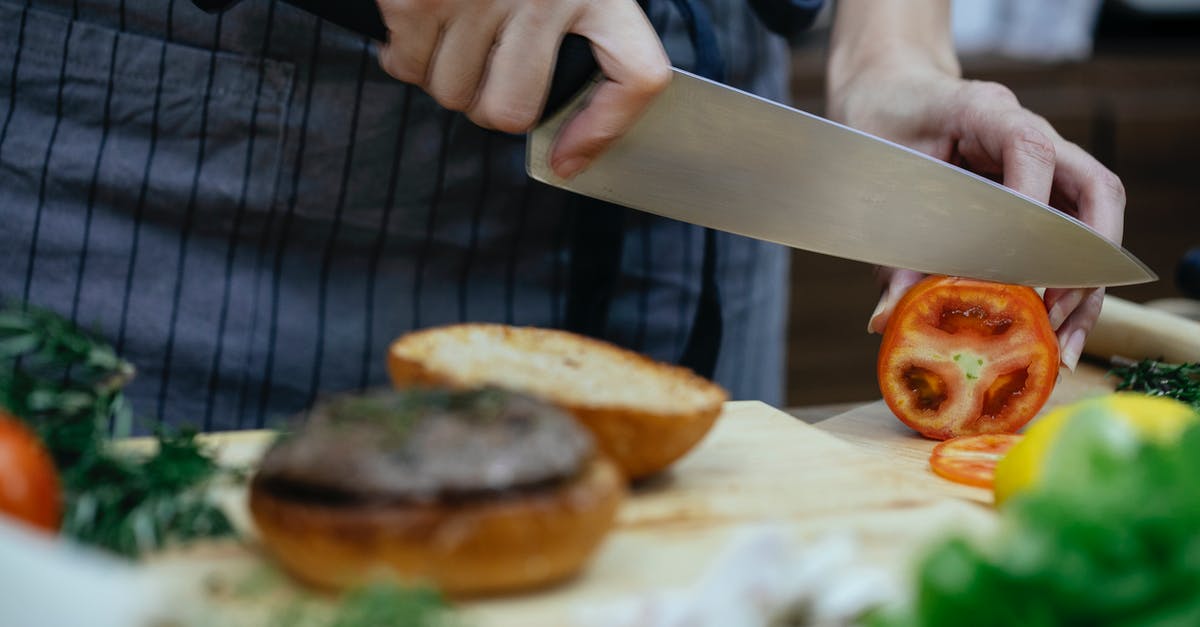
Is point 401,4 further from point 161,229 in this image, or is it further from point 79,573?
point 79,573

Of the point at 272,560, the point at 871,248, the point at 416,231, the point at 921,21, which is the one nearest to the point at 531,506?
the point at 272,560

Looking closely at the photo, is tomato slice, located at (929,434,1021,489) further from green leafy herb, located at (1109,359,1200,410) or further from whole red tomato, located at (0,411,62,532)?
whole red tomato, located at (0,411,62,532)

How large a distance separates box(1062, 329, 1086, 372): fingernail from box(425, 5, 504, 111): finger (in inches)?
32.6

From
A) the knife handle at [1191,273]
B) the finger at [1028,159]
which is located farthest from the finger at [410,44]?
the knife handle at [1191,273]

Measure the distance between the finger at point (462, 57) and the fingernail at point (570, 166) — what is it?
0.42 feet

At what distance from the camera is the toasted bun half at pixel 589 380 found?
3.33 ft

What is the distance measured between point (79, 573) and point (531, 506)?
0.28m

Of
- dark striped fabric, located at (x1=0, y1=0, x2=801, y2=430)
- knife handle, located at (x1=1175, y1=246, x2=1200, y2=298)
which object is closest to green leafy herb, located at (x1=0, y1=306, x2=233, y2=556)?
dark striped fabric, located at (x1=0, y1=0, x2=801, y2=430)

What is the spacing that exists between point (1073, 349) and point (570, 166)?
708mm

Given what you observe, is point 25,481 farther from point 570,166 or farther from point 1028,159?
point 1028,159

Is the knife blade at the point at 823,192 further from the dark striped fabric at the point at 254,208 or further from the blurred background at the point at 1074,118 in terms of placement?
the blurred background at the point at 1074,118

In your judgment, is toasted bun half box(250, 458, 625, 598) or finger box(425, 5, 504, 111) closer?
toasted bun half box(250, 458, 625, 598)

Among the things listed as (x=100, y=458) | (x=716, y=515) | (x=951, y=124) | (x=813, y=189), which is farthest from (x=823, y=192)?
(x=100, y=458)

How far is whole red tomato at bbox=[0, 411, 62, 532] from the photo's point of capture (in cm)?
78
